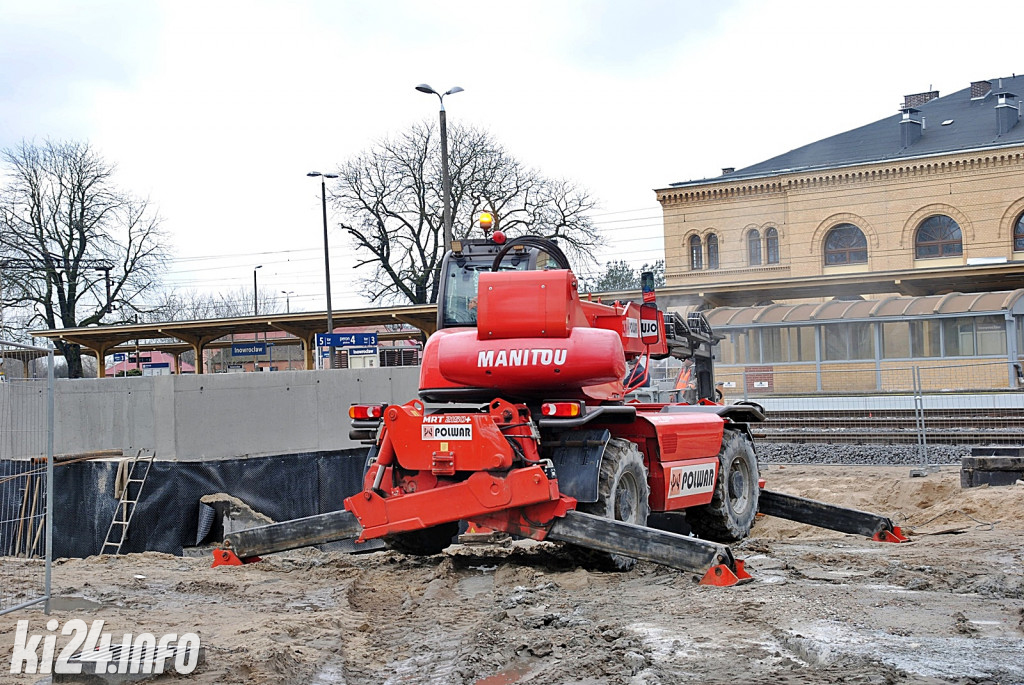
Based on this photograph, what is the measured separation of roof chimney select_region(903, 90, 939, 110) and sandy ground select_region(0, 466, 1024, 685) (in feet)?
149

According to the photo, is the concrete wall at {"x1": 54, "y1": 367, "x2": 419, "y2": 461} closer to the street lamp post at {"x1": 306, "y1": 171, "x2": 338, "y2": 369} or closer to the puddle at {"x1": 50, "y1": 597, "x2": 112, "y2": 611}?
the puddle at {"x1": 50, "y1": 597, "x2": 112, "y2": 611}

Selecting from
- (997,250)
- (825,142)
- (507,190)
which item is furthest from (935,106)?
(507,190)

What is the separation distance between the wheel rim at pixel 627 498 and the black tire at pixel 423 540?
72.9 inches

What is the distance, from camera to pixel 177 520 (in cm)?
1284

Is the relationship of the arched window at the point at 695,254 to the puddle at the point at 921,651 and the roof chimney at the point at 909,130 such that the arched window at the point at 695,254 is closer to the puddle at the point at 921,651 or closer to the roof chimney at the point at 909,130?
the roof chimney at the point at 909,130

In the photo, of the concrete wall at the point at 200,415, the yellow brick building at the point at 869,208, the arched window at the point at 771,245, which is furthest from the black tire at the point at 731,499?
the arched window at the point at 771,245

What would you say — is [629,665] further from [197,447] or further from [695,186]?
[695,186]

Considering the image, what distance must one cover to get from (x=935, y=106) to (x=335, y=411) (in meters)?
42.2

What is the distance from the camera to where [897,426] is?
22.4 meters

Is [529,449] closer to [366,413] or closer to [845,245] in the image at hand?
[366,413]

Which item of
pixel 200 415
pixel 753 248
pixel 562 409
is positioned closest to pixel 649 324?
pixel 562 409

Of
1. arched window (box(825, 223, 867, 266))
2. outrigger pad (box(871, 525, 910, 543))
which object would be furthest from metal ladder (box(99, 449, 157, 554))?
arched window (box(825, 223, 867, 266))

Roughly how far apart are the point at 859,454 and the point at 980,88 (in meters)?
35.0

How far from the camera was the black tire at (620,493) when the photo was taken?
28.6 feet
